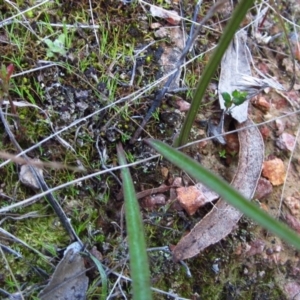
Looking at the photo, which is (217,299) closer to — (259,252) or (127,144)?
(259,252)

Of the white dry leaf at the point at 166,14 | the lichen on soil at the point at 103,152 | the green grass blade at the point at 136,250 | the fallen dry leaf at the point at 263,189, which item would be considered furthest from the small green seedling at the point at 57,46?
the fallen dry leaf at the point at 263,189

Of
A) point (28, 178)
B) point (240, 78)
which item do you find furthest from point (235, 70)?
point (28, 178)

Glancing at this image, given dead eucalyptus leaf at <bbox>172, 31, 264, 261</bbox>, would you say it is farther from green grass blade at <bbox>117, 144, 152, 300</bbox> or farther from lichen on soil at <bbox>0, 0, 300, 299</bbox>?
green grass blade at <bbox>117, 144, 152, 300</bbox>

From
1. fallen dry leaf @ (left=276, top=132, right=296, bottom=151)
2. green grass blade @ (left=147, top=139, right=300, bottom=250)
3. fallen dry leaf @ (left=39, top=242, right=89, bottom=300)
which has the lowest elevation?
fallen dry leaf @ (left=39, top=242, right=89, bottom=300)

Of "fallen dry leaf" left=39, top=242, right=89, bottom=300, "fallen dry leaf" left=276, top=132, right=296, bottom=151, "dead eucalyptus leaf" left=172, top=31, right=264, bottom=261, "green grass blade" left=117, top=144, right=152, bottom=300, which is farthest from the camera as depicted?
"fallen dry leaf" left=276, top=132, right=296, bottom=151

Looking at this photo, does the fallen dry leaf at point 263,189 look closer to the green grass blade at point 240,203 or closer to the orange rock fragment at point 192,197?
the orange rock fragment at point 192,197

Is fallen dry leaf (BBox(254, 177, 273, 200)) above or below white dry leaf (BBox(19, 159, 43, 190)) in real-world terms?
above

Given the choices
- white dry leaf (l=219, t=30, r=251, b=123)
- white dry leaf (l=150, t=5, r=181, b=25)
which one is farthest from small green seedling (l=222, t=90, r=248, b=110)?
white dry leaf (l=150, t=5, r=181, b=25)
